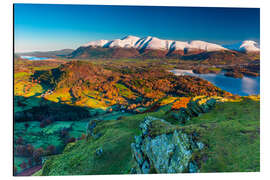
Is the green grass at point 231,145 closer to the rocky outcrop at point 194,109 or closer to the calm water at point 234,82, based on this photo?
the rocky outcrop at point 194,109

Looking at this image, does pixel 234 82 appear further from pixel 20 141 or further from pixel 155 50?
pixel 20 141

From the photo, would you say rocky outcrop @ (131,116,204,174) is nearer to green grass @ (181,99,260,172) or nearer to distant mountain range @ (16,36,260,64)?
green grass @ (181,99,260,172)

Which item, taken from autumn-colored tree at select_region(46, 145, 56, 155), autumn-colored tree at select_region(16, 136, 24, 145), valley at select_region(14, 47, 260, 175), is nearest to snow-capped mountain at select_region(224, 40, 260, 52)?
valley at select_region(14, 47, 260, 175)

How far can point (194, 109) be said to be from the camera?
334 inches

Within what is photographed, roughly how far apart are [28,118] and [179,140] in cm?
944

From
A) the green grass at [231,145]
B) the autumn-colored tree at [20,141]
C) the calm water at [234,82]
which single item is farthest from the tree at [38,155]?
the calm water at [234,82]

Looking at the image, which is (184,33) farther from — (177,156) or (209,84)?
(177,156)

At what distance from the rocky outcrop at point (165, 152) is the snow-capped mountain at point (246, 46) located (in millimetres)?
7194

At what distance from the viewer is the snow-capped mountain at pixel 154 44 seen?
9664 mm

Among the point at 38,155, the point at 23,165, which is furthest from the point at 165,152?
the point at 38,155

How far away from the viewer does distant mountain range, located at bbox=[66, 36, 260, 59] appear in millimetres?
9604

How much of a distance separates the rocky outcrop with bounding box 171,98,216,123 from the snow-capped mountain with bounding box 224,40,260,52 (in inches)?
144
